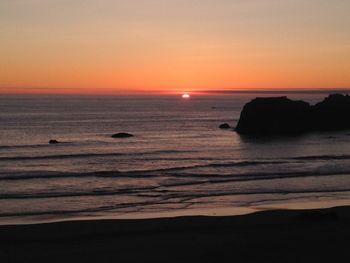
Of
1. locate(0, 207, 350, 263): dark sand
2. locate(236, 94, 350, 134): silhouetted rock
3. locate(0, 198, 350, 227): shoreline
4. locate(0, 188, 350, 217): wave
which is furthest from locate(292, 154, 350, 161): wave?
locate(236, 94, 350, 134): silhouetted rock

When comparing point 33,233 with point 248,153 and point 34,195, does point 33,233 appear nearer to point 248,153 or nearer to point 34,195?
point 34,195

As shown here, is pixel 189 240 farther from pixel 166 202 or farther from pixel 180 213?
pixel 166 202

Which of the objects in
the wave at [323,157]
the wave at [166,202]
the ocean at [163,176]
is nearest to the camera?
the wave at [166,202]

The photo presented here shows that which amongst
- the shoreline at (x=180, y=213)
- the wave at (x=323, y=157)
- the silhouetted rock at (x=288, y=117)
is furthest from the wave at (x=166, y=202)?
Answer: the silhouetted rock at (x=288, y=117)

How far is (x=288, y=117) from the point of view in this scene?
232 ft

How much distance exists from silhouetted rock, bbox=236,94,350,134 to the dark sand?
49036 millimetres

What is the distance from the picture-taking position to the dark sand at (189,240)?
14492 millimetres

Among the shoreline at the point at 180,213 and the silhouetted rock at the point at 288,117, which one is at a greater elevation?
the silhouetted rock at the point at 288,117

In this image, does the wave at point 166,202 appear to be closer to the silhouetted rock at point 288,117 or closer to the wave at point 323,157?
the wave at point 323,157

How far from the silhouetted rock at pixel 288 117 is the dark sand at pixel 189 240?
49036mm

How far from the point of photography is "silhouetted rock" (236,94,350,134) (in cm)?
6919

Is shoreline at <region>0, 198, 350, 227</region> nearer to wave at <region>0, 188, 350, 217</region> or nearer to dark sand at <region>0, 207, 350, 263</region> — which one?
wave at <region>0, 188, 350, 217</region>

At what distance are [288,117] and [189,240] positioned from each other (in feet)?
185

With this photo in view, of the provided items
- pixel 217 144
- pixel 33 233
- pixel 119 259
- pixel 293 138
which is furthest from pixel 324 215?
pixel 293 138
